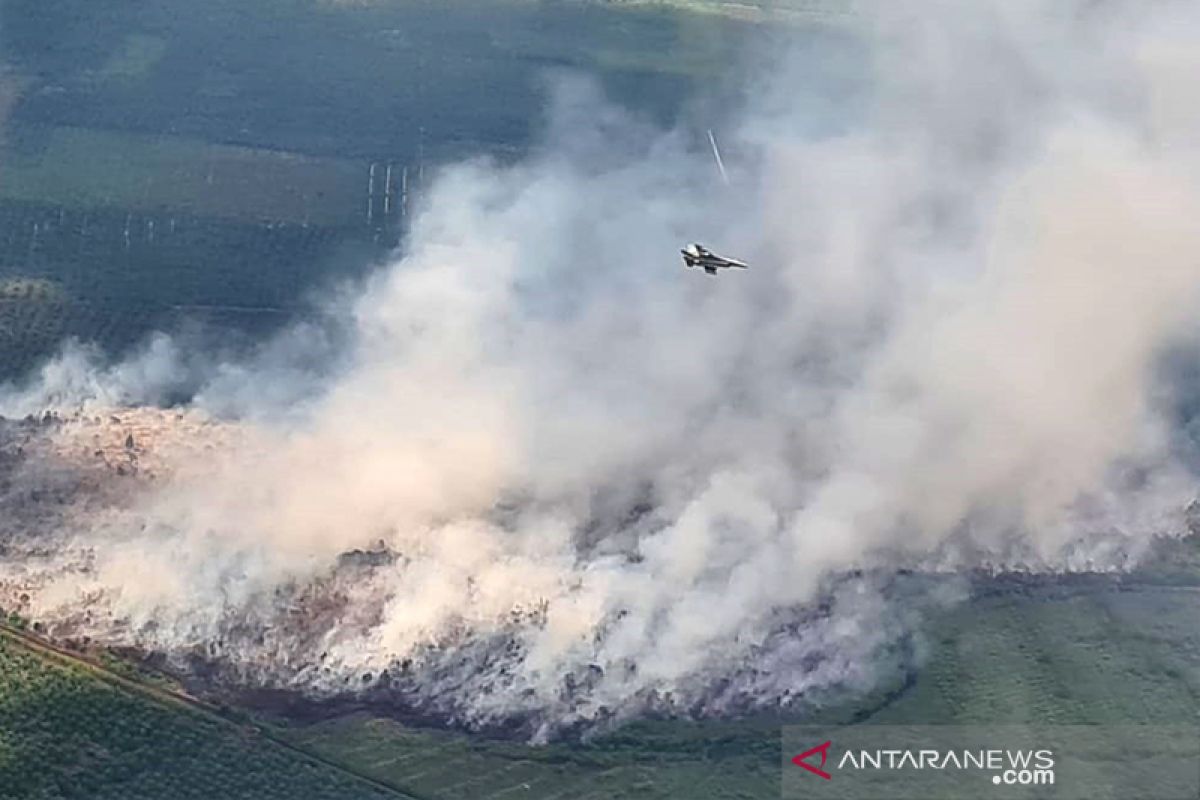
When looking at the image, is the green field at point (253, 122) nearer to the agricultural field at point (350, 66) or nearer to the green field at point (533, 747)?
the agricultural field at point (350, 66)

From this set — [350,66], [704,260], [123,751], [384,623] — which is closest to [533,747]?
[384,623]

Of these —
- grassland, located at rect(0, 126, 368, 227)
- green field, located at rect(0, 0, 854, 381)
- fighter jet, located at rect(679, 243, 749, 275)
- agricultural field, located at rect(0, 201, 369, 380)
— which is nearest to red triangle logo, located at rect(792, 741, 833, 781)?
fighter jet, located at rect(679, 243, 749, 275)

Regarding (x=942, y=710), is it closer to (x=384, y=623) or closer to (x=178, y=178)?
(x=384, y=623)

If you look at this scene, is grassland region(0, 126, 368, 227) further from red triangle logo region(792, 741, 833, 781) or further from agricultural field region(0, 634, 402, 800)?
red triangle logo region(792, 741, 833, 781)

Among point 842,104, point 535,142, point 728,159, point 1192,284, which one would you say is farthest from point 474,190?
point 1192,284

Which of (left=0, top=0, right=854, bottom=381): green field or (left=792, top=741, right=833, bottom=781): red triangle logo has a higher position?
(left=0, top=0, right=854, bottom=381): green field

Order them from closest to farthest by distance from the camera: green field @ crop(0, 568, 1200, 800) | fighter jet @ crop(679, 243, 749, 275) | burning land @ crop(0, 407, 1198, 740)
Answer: green field @ crop(0, 568, 1200, 800), burning land @ crop(0, 407, 1198, 740), fighter jet @ crop(679, 243, 749, 275)

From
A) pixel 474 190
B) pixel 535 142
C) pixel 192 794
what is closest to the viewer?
pixel 192 794

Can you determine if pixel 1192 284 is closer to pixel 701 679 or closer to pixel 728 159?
pixel 728 159

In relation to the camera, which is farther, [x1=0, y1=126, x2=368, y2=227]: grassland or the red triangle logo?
[x1=0, y1=126, x2=368, y2=227]: grassland
